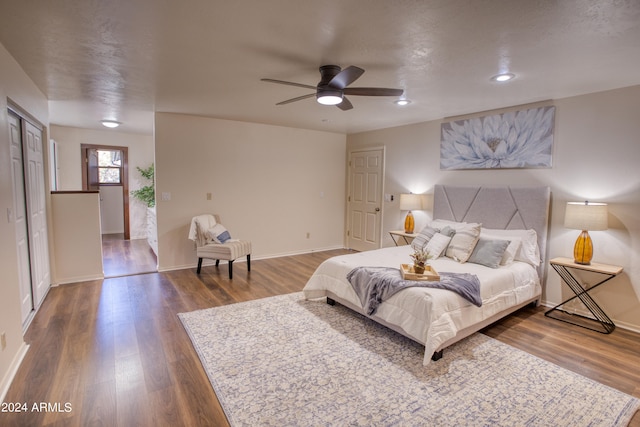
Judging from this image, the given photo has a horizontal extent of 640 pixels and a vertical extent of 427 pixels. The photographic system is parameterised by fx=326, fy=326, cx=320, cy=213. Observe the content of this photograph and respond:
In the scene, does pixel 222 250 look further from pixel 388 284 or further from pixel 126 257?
pixel 388 284

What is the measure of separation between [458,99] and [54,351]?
4676 mm

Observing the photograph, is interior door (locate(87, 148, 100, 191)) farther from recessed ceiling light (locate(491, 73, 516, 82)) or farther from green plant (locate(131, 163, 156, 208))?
recessed ceiling light (locate(491, 73, 516, 82))

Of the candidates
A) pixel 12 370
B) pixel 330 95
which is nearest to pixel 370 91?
pixel 330 95

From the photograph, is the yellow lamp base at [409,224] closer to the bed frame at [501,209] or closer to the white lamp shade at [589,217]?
the bed frame at [501,209]

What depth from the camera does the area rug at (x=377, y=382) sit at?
2018 mm

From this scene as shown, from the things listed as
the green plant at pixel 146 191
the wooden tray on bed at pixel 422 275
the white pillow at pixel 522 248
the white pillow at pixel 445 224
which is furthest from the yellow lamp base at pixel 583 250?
the green plant at pixel 146 191

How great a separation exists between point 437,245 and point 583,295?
5.12 feet

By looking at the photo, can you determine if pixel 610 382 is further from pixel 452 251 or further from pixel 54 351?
pixel 54 351

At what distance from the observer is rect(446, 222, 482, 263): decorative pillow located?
12.2 ft

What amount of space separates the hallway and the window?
4.38 feet

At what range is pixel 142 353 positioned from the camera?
106 inches

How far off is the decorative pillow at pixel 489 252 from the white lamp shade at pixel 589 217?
637 mm

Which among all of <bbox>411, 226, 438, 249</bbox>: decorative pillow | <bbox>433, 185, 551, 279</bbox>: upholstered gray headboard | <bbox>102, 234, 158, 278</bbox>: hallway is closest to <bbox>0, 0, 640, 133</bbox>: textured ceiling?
<bbox>433, 185, 551, 279</bbox>: upholstered gray headboard

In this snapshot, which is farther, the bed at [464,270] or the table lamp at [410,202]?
the table lamp at [410,202]
